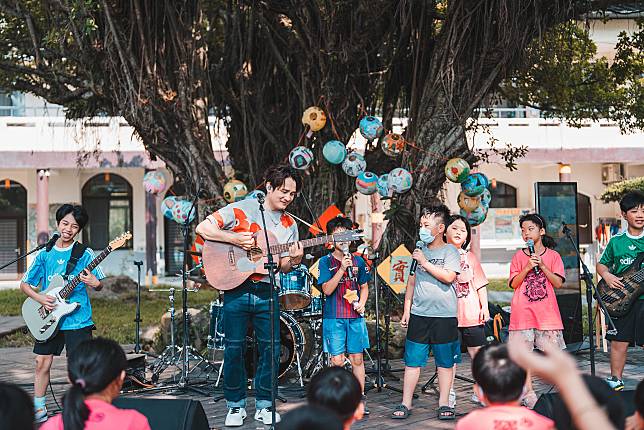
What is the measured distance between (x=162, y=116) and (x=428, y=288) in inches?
206

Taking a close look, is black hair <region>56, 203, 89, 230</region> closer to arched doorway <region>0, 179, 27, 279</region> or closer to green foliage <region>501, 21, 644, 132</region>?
green foliage <region>501, 21, 644, 132</region>

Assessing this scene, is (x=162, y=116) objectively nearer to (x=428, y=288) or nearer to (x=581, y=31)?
(x=428, y=288)

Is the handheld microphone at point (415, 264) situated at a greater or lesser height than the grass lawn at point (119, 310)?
greater

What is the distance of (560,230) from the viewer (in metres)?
9.92

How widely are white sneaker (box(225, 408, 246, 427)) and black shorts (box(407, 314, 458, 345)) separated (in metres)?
1.48

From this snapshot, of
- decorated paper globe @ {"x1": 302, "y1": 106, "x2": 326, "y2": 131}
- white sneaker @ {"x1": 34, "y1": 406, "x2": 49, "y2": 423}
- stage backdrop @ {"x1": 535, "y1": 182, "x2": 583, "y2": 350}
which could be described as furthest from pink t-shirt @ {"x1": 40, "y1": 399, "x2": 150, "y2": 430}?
stage backdrop @ {"x1": 535, "y1": 182, "x2": 583, "y2": 350}

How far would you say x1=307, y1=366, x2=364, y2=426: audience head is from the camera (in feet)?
9.98

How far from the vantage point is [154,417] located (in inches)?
163

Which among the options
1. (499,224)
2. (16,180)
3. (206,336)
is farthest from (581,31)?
(16,180)

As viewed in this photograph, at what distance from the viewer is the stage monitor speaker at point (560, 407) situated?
3.08 m

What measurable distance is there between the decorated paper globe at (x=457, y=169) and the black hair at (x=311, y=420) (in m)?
6.86

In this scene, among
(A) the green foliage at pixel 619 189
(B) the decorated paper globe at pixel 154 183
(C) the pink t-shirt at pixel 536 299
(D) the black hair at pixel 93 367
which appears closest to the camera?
(D) the black hair at pixel 93 367

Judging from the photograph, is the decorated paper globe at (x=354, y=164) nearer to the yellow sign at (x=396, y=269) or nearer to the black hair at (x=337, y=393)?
the yellow sign at (x=396, y=269)

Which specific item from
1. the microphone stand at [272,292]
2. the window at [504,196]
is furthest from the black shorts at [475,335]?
the window at [504,196]
